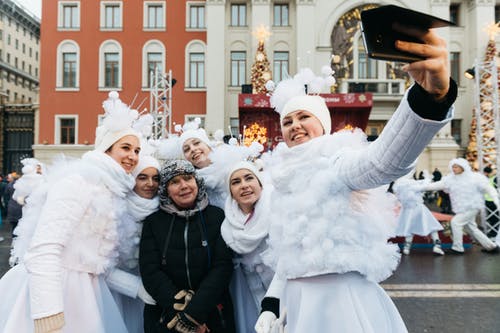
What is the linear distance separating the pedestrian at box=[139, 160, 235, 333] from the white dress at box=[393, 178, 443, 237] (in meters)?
6.86

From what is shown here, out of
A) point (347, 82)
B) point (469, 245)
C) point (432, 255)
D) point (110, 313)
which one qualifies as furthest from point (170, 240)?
point (347, 82)

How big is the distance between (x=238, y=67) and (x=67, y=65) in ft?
37.3

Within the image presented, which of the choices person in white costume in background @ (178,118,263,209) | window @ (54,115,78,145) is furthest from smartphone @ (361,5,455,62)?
window @ (54,115,78,145)

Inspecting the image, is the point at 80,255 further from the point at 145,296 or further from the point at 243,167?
the point at 243,167

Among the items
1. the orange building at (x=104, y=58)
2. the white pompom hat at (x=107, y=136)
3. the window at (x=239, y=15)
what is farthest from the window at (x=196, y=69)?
the white pompom hat at (x=107, y=136)

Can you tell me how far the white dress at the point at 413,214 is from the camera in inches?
353

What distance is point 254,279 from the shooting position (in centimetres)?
319

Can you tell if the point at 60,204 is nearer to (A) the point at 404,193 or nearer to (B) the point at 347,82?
(A) the point at 404,193

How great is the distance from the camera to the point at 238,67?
84.5 ft

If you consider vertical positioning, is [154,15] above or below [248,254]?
above

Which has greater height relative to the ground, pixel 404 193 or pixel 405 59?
pixel 405 59

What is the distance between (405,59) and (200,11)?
2728cm

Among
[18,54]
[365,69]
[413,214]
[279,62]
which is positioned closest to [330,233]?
[413,214]

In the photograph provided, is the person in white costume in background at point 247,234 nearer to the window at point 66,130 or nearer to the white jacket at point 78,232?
the white jacket at point 78,232
